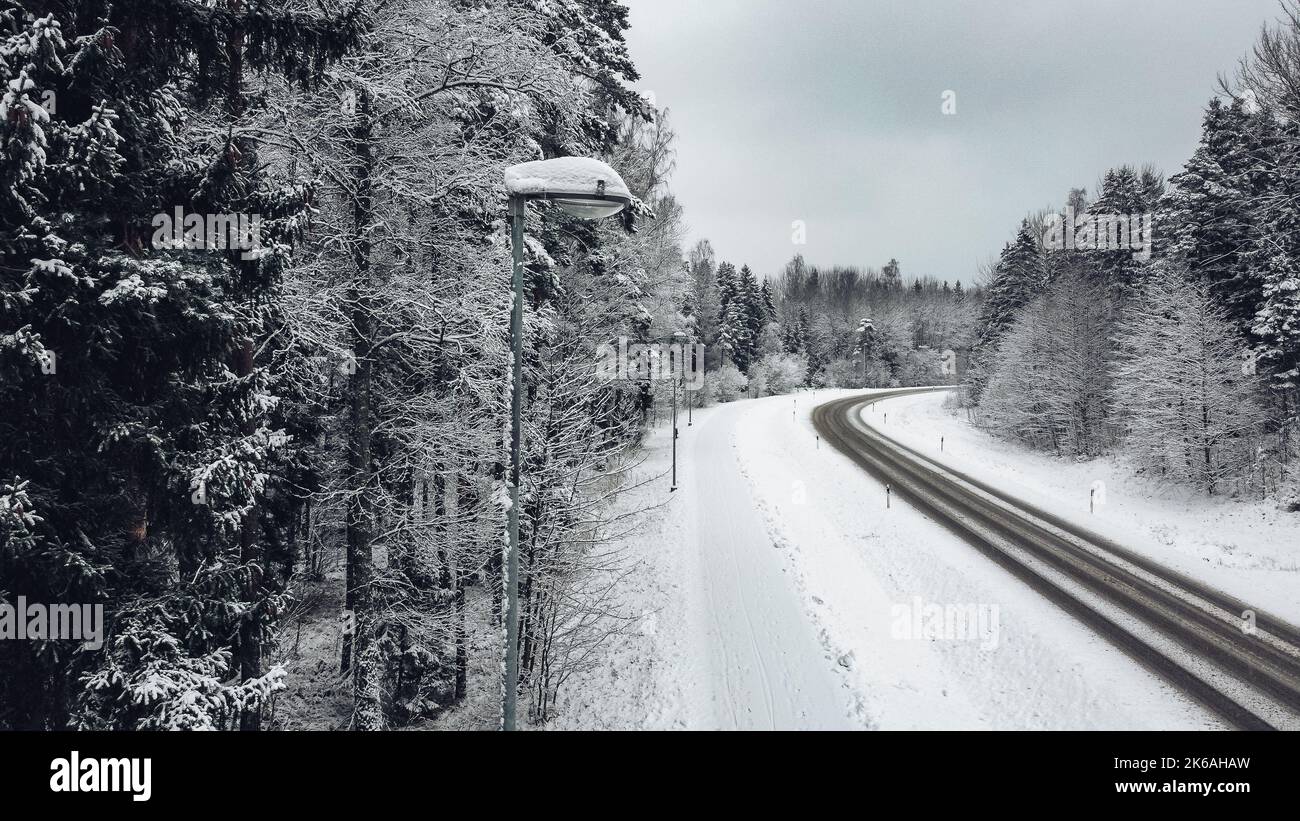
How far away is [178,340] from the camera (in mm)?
5504

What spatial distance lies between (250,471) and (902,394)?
68.9 metres

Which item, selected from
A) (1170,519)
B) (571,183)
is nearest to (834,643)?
(571,183)

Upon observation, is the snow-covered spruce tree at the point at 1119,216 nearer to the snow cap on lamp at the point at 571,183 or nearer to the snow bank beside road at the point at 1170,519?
the snow bank beside road at the point at 1170,519

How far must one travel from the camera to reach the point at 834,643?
39.2ft

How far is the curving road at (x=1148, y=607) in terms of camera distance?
31.8ft

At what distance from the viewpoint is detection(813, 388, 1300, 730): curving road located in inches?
382

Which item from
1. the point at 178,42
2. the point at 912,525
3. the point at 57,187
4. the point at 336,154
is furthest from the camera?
the point at 912,525

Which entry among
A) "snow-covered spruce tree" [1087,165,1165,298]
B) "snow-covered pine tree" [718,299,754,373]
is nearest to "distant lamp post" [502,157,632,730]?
"snow-covered spruce tree" [1087,165,1165,298]

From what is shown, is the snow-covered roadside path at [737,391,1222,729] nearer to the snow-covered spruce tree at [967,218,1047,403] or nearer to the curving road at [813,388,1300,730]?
the curving road at [813,388,1300,730]

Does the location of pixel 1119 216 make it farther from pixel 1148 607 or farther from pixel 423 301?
pixel 423 301

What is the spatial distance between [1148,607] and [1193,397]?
15.0 meters

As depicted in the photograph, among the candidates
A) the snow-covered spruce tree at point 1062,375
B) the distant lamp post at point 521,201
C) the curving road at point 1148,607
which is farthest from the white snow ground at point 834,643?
the snow-covered spruce tree at point 1062,375
